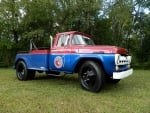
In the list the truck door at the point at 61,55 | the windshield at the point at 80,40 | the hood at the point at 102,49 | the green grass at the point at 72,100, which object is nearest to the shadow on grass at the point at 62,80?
the truck door at the point at 61,55

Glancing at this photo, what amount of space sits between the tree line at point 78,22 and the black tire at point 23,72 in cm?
748

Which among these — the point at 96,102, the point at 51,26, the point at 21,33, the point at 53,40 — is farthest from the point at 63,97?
the point at 21,33

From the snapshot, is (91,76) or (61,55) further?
(61,55)

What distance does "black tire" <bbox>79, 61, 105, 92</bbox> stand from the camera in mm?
7082

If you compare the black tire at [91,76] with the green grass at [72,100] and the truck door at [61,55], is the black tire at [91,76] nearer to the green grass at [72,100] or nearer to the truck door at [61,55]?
the green grass at [72,100]

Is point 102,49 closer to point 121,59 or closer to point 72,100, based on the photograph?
point 121,59

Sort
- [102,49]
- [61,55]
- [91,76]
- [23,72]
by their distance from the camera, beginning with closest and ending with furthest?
[102,49]
[91,76]
[61,55]
[23,72]

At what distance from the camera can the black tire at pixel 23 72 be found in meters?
9.70

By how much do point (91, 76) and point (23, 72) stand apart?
3.56 m

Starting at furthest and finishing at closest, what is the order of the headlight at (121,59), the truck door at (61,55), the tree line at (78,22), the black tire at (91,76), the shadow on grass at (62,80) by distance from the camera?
the tree line at (78,22), the shadow on grass at (62,80), the truck door at (61,55), the black tire at (91,76), the headlight at (121,59)

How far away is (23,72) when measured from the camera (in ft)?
32.3

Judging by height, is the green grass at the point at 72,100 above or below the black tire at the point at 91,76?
below

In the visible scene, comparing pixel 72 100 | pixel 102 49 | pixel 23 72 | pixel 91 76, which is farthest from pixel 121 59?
pixel 23 72

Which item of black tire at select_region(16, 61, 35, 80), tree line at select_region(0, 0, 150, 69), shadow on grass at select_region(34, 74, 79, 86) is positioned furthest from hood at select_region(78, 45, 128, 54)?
tree line at select_region(0, 0, 150, 69)
